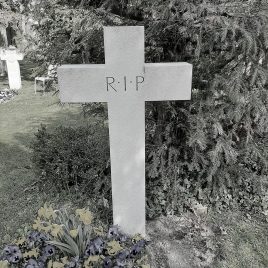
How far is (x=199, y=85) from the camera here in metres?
3.42

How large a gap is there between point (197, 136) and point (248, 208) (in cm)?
116

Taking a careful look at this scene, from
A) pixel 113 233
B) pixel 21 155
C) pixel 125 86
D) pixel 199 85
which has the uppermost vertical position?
pixel 125 86

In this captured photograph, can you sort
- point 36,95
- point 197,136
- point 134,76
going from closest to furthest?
point 134,76
point 197,136
point 36,95

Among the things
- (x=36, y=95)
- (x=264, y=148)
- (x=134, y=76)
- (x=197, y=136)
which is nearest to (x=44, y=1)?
(x=134, y=76)

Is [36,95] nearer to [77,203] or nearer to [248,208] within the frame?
[77,203]

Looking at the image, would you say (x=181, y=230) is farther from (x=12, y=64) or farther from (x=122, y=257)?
(x=12, y=64)

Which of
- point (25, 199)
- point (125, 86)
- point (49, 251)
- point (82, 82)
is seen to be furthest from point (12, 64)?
point (49, 251)

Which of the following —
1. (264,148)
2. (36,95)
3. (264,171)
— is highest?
(264,148)

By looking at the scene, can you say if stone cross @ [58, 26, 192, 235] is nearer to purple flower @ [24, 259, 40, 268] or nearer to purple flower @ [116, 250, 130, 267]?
purple flower @ [116, 250, 130, 267]

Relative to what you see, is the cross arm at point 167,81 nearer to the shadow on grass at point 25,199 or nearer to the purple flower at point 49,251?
the purple flower at point 49,251

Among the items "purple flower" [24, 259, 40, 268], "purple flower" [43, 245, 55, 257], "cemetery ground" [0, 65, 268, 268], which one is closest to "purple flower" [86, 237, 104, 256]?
"purple flower" [43, 245, 55, 257]

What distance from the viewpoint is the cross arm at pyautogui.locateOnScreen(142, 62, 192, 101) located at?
2.72 metres

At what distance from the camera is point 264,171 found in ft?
12.1

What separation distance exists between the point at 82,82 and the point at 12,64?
977 centimetres
